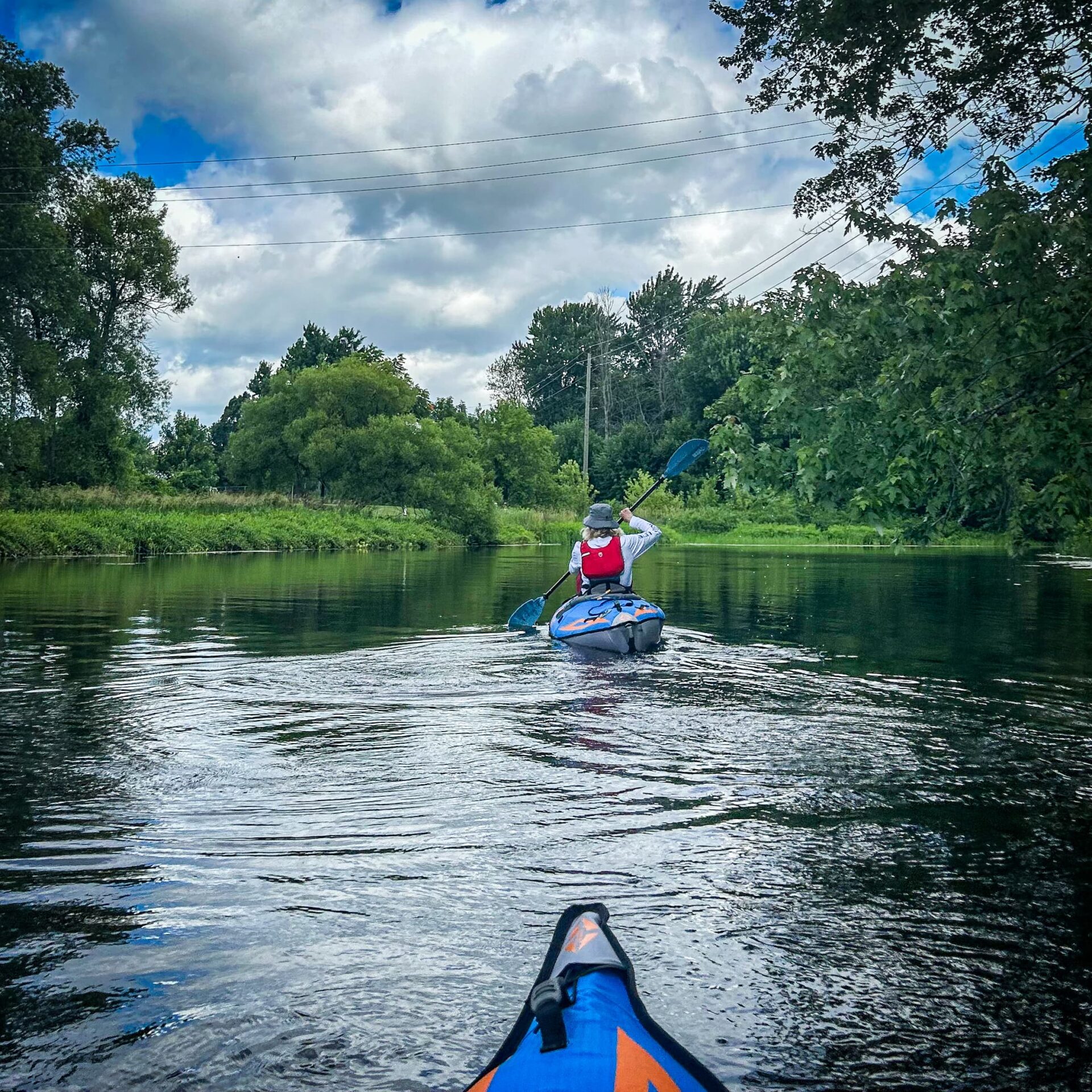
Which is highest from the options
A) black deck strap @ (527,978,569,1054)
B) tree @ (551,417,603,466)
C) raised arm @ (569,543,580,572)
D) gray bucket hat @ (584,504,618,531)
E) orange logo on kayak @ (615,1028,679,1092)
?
tree @ (551,417,603,466)

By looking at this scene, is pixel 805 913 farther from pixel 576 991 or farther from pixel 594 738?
pixel 594 738

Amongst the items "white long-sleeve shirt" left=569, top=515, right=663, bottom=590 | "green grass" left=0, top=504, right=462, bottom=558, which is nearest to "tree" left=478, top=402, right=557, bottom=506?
"green grass" left=0, top=504, right=462, bottom=558

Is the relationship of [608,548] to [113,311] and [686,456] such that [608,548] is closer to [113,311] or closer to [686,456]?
[686,456]

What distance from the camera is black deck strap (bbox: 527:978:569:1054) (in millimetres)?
2381

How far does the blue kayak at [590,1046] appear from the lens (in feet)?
7.45

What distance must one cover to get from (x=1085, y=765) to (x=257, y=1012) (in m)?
5.80

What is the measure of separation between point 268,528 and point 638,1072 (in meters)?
38.9

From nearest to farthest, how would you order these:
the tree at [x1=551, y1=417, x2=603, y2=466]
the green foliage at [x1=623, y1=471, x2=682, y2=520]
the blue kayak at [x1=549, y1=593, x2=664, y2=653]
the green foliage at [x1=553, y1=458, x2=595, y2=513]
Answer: the blue kayak at [x1=549, y1=593, x2=664, y2=653] → the green foliage at [x1=553, y1=458, x2=595, y2=513] → the green foliage at [x1=623, y1=471, x2=682, y2=520] → the tree at [x1=551, y1=417, x2=603, y2=466]

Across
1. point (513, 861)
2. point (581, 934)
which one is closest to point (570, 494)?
point (513, 861)

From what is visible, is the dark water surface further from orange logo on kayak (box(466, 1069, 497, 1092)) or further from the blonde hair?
the blonde hair

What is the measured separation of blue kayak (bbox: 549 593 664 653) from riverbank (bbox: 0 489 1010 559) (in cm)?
727

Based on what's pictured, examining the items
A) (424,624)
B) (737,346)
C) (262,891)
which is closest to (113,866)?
(262,891)

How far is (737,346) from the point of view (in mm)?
63719

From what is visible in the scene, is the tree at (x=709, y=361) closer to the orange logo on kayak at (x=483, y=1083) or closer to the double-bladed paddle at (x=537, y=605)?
the double-bladed paddle at (x=537, y=605)
